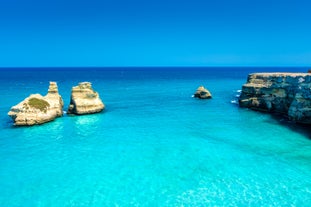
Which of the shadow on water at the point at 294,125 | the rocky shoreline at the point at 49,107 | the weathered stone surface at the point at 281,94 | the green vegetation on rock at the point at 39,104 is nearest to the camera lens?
the shadow on water at the point at 294,125

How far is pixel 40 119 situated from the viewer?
133 feet

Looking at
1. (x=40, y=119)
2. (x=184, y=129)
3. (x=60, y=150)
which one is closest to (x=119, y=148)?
(x=60, y=150)

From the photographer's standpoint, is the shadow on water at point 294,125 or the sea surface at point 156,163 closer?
the sea surface at point 156,163

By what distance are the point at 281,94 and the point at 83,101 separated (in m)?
36.3

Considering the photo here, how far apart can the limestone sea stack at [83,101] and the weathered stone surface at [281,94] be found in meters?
30.9

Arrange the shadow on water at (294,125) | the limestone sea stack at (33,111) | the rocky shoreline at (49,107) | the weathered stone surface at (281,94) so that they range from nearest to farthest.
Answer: the shadow on water at (294,125), the limestone sea stack at (33,111), the rocky shoreline at (49,107), the weathered stone surface at (281,94)

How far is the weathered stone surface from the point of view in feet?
130

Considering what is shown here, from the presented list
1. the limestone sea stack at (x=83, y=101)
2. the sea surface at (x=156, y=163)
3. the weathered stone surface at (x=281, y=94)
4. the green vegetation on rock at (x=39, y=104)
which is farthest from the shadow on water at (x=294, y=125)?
the green vegetation on rock at (x=39, y=104)

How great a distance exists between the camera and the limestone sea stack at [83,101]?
155ft

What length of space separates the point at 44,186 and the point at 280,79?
140 feet

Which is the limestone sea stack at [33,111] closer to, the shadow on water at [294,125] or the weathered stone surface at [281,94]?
the shadow on water at [294,125]

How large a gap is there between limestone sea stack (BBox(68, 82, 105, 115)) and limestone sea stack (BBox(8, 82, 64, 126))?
3.62m

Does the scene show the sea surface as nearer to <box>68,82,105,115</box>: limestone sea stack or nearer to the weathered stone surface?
the weathered stone surface

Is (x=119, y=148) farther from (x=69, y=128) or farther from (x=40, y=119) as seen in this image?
(x=40, y=119)
